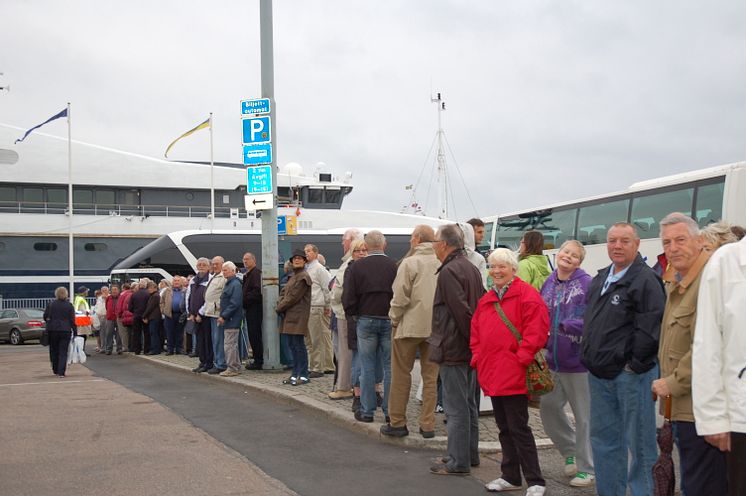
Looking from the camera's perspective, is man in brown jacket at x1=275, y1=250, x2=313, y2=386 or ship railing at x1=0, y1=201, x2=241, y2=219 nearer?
man in brown jacket at x1=275, y1=250, x2=313, y2=386

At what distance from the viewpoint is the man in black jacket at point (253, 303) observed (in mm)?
12320

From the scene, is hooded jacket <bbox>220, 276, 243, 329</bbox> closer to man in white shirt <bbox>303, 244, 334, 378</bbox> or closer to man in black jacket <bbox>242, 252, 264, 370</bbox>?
man in black jacket <bbox>242, 252, 264, 370</bbox>

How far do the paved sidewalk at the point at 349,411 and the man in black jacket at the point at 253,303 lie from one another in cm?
50

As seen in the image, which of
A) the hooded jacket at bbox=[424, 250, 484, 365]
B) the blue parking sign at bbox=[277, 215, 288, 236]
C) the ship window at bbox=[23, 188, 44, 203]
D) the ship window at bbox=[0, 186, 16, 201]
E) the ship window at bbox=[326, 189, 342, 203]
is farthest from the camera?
the ship window at bbox=[326, 189, 342, 203]

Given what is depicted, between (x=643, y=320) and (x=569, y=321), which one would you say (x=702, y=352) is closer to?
(x=643, y=320)

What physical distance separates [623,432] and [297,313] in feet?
20.7

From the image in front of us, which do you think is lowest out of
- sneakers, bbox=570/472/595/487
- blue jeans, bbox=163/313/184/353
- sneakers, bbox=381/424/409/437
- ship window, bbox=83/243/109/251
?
blue jeans, bbox=163/313/184/353

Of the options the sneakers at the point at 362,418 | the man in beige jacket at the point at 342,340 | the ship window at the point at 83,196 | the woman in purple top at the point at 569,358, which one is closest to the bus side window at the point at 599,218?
the man in beige jacket at the point at 342,340

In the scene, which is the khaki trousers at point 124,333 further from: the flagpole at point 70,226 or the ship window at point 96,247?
the ship window at point 96,247

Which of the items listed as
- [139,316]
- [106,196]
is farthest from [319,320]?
[106,196]

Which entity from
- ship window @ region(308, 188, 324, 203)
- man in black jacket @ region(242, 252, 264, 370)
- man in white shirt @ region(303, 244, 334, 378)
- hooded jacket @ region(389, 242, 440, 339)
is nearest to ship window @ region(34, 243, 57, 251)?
ship window @ region(308, 188, 324, 203)

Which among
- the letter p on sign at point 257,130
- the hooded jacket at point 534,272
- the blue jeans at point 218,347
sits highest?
the letter p on sign at point 257,130

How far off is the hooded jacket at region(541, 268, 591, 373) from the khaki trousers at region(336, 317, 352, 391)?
3988 mm

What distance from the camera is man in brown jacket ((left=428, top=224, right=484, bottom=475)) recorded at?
5.76m
